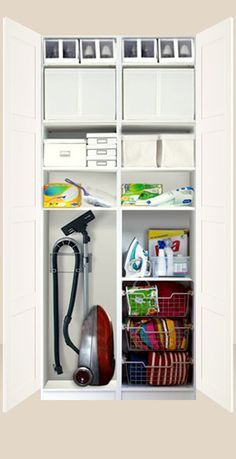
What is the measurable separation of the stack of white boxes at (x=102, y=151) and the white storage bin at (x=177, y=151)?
353 millimetres

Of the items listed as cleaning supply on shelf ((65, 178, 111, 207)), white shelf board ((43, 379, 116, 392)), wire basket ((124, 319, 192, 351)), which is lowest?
white shelf board ((43, 379, 116, 392))

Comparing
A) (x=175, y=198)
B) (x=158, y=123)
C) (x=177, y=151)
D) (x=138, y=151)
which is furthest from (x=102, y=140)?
(x=175, y=198)

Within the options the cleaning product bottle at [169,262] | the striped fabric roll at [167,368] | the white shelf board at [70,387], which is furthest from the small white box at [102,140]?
the white shelf board at [70,387]

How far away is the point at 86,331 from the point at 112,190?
109 centimetres

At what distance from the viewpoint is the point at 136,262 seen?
4.73 metres

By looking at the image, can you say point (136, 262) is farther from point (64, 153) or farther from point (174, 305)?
point (64, 153)

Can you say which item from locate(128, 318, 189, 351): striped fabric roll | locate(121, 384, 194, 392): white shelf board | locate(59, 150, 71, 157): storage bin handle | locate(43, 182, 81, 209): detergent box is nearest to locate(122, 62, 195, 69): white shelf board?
locate(59, 150, 71, 157): storage bin handle
